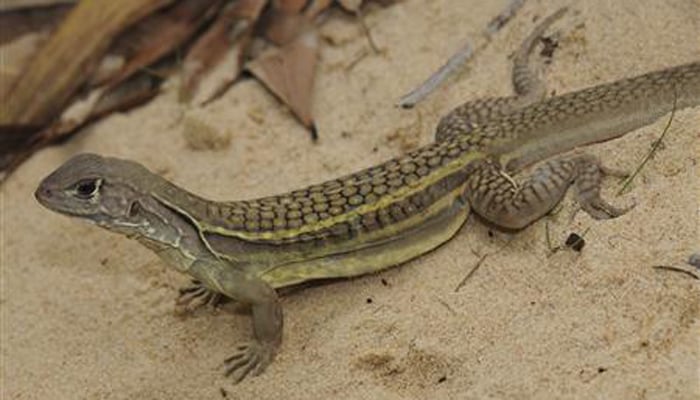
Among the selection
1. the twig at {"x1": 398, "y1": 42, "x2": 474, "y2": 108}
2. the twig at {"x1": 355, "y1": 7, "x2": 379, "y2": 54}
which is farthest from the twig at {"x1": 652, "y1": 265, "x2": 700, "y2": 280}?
the twig at {"x1": 355, "y1": 7, "x2": 379, "y2": 54}

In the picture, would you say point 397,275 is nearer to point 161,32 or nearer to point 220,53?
point 220,53

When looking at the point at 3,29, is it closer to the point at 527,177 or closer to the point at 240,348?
the point at 240,348

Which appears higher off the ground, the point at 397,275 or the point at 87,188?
the point at 87,188

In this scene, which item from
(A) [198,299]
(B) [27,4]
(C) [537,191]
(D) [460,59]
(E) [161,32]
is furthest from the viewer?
(B) [27,4]

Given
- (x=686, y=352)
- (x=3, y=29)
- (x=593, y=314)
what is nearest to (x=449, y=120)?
(x=593, y=314)

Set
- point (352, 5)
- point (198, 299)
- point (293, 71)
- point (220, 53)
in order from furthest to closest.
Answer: point (220, 53)
point (352, 5)
point (293, 71)
point (198, 299)

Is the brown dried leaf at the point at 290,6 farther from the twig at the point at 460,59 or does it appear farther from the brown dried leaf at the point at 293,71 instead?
the twig at the point at 460,59

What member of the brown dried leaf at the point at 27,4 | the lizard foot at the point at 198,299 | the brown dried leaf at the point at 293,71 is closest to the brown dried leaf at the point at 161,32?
the brown dried leaf at the point at 293,71

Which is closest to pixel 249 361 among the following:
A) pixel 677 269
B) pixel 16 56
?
pixel 677 269
